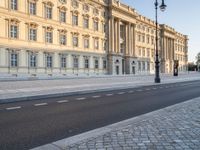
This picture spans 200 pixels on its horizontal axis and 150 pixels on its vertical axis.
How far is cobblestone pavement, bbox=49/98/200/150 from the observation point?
16.5 ft

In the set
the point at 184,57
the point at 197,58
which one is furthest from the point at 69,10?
the point at 197,58

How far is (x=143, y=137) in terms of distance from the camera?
5.64 m

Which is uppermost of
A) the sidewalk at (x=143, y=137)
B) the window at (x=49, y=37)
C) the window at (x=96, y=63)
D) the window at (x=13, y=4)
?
the window at (x=13, y=4)

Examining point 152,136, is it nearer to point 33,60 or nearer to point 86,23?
point 33,60

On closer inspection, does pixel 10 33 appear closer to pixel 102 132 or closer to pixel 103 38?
pixel 103 38

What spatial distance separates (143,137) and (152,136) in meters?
0.24

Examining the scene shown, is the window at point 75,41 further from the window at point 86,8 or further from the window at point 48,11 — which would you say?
the window at point 48,11

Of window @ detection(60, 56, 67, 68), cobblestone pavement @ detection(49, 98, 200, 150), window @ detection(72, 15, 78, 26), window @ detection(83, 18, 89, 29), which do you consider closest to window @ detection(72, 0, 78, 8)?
window @ detection(72, 15, 78, 26)

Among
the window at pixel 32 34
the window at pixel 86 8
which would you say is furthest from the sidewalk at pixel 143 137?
the window at pixel 86 8

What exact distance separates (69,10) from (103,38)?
12.9m

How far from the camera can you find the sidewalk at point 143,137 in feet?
16.6

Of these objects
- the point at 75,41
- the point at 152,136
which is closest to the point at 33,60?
the point at 75,41

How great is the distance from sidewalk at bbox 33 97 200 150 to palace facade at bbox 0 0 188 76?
3324cm

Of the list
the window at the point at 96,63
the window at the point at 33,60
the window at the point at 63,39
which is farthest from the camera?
the window at the point at 96,63
